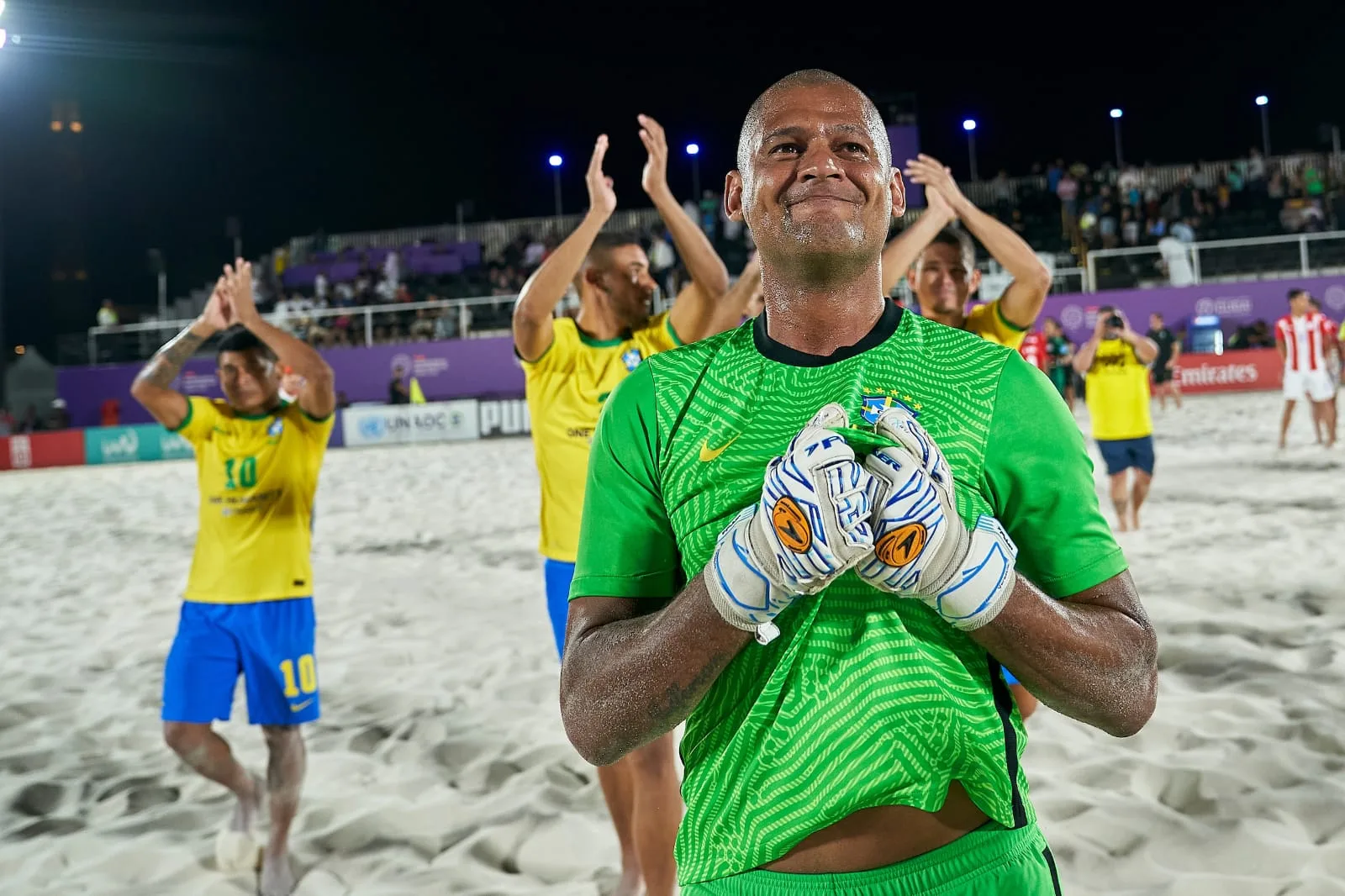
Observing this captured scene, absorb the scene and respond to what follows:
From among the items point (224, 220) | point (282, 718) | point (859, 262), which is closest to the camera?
point (859, 262)

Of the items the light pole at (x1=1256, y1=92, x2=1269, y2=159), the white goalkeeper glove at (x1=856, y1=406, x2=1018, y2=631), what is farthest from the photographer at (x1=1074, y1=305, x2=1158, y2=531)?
the light pole at (x1=1256, y1=92, x2=1269, y2=159)

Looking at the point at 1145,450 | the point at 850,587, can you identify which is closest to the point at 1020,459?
the point at 850,587

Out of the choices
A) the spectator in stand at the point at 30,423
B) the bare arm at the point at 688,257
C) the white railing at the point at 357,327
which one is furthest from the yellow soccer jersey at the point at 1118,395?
the spectator in stand at the point at 30,423

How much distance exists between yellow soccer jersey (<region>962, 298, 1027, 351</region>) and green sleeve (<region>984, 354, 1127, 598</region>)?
2.58m

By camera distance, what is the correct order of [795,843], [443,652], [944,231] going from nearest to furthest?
[795,843] → [944,231] → [443,652]

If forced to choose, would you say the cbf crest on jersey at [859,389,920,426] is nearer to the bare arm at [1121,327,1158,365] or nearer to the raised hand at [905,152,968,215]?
the raised hand at [905,152,968,215]

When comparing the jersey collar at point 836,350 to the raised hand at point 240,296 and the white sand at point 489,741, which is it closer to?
the white sand at point 489,741

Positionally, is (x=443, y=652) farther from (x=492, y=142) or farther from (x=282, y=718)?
(x=492, y=142)

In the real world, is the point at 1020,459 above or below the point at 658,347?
below

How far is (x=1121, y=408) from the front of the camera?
8250 millimetres

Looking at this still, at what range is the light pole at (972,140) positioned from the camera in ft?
112

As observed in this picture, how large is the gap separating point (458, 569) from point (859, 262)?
277 inches

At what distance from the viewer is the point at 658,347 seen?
3797mm

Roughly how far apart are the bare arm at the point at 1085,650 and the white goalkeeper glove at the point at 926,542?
0.19 feet
